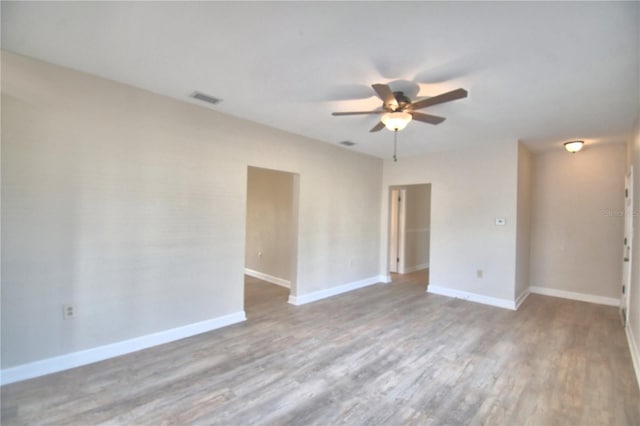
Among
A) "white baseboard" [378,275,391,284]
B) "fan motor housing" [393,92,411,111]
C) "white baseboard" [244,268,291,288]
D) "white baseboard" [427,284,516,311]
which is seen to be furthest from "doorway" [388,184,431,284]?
"fan motor housing" [393,92,411,111]

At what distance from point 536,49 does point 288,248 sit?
4.44m

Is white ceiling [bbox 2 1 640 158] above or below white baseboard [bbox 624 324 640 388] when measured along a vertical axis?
above

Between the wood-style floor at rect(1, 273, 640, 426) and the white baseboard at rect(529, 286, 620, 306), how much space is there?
3.64ft

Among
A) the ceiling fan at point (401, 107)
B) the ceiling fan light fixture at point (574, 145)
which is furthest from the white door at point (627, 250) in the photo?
the ceiling fan at point (401, 107)

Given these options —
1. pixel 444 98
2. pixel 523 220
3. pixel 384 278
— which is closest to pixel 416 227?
pixel 384 278

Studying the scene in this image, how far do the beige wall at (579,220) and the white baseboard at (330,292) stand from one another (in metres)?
3.09

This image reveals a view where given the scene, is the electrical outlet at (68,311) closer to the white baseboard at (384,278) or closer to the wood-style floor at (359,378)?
the wood-style floor at (359,378)

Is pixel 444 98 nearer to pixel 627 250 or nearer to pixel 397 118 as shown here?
pixel 397 118

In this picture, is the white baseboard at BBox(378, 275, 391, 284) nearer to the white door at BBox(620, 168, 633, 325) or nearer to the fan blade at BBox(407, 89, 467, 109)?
the white door at BBox(620, 168, 633, 325)

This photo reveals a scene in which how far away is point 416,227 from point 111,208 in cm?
657

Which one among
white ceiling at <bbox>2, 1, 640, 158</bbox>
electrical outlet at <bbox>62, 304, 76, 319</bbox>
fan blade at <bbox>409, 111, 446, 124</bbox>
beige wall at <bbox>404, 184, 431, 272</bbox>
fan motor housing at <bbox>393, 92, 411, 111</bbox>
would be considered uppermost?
white ceiling at <bbox>2, 1, 640, 158</bbox>

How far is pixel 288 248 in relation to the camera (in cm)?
555

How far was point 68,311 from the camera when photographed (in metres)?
2.64

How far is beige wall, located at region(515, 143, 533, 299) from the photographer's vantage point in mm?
4703
